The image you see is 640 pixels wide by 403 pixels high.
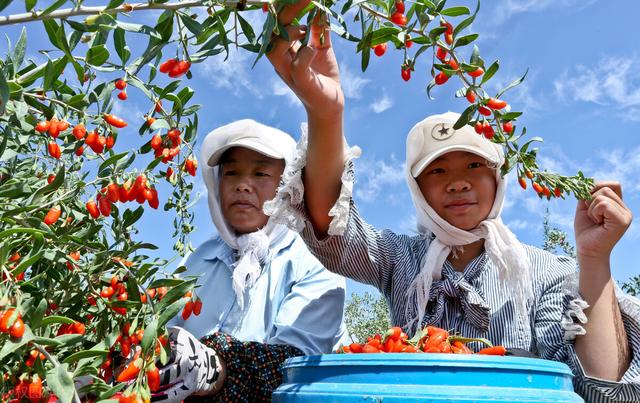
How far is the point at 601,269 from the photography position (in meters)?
1.67

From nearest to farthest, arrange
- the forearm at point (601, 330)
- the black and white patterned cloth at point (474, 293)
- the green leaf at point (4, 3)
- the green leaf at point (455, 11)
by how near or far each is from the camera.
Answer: the green leaf at point (4, 3) < the green leaf at point (455, 11) < the forearm at point (601, 330) < the black and white patterned cloth at point (474, 293)

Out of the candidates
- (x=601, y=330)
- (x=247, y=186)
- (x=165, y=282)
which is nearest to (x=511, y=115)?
(x=601, y=330)

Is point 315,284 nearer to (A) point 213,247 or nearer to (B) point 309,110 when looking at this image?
(A) point 213,247

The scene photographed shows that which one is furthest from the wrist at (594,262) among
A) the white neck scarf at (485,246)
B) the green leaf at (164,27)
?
the green leaf at (164,27)

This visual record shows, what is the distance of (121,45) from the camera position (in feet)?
3.73

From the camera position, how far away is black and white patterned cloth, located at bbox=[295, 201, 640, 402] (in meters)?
1.73

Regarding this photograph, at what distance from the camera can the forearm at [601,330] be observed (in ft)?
5.27

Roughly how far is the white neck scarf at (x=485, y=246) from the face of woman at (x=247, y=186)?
1.85 feet

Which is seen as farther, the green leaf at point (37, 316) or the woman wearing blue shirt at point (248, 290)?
the woman wearing blue shirt at point (248, 290)

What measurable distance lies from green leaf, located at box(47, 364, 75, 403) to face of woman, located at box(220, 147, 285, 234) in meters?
1.32

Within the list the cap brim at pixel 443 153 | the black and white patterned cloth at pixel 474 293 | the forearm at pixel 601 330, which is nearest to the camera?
the forearm at pixel 601 330

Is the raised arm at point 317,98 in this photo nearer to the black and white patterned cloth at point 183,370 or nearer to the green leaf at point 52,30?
the green leaf at point 52,30

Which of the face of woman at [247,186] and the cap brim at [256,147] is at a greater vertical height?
the cap brim at [256,147]

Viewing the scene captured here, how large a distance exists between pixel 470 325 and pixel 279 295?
0.68 meters
